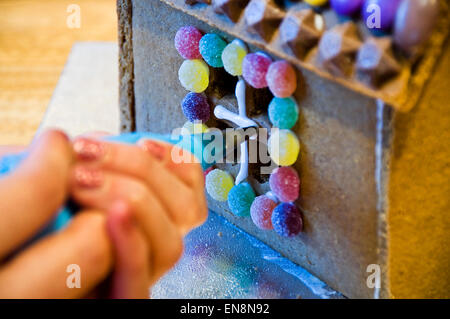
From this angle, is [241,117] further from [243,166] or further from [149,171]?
[149,171]

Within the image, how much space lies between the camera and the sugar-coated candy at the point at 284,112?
767mm

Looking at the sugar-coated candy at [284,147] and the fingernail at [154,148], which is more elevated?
the fingernail at [154,148]

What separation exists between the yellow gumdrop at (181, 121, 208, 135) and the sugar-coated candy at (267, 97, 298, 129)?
0.50ft

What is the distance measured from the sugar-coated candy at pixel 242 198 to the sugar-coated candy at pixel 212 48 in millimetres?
161

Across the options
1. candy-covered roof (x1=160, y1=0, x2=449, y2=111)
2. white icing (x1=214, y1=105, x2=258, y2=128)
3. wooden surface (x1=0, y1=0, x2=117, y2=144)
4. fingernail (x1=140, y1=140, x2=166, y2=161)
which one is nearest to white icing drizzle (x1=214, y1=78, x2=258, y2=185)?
white icing (x1=214, y1=105, x2=258, y2=128)

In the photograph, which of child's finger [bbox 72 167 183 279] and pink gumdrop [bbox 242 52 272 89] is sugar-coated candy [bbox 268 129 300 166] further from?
child's finger [bbox 72 167 183 279]

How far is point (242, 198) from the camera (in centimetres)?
89

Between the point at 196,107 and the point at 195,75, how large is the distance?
0.04 metres

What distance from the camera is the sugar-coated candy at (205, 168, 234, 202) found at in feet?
3.01

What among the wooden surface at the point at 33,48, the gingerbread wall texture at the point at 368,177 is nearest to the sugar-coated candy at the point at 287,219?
the gingerbread wall texture at the point at 368,177

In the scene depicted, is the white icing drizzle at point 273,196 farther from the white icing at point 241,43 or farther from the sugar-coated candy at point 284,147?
the white icing at point 241,43
